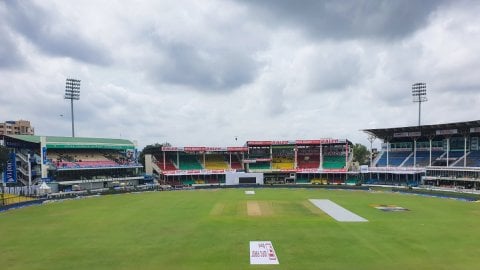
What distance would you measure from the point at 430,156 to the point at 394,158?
36.8ft

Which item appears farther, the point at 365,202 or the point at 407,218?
the point at 365,202

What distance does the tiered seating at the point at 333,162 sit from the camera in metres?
87.3

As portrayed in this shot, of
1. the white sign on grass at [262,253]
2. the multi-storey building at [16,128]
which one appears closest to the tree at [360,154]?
the white sign on grass at [262,253]

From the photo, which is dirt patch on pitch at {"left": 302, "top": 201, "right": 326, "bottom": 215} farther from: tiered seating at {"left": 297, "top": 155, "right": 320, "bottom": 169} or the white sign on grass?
tiered seating at {"left": 297, "top": 155, "right": 320, "bottom": 169}

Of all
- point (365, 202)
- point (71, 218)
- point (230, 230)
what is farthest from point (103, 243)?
point (365, 202)

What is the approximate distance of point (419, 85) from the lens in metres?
91.2

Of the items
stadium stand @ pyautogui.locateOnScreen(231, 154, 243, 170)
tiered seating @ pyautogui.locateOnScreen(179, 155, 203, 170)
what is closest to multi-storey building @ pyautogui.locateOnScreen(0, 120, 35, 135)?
tiered seating @ pyautogui.locateOnScreen(179, 155, 203, 170)

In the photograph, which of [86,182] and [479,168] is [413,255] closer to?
[479,168]

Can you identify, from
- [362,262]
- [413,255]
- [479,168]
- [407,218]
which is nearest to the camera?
[362,262]

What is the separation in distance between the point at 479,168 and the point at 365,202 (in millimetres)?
27867

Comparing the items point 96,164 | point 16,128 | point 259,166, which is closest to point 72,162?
point 96,164

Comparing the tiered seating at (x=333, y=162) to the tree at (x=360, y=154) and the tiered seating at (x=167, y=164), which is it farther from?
the tree at (x=360, y=154)

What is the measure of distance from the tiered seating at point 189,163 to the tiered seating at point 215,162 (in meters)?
2.55

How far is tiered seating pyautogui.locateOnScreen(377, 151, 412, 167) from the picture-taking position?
271 feet
